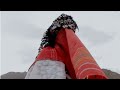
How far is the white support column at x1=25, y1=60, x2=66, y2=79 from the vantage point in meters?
1.73

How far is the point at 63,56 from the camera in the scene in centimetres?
223

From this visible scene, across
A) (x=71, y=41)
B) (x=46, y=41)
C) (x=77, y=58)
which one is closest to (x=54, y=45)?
(x=46, y=41)

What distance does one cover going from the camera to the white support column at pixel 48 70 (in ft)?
5.67

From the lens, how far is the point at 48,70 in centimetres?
180
